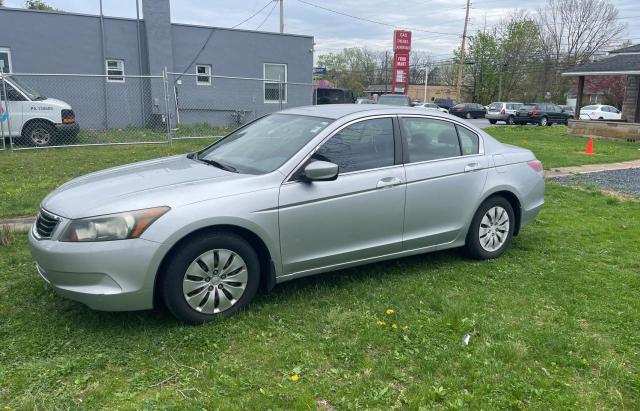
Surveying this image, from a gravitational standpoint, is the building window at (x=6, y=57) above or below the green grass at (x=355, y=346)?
above

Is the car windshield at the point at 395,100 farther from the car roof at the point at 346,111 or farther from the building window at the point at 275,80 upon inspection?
the car roof at the point at 346,111

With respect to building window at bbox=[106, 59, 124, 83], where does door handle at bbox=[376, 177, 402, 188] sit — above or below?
below

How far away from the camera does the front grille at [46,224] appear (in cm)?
353

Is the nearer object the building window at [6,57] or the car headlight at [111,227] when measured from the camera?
the car headlight at [111,227]

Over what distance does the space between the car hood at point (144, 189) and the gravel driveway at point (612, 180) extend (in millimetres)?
7890

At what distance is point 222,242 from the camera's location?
3596mm

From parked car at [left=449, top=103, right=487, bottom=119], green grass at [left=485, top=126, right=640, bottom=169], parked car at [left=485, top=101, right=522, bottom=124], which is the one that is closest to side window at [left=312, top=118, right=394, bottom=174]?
green grass at [left=485, top=126, right=640, bottom=169]

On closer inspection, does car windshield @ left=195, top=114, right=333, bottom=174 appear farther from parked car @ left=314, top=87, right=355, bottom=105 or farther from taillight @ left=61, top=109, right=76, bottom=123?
parked car @ left=314, top=87, right=355, bottom=105

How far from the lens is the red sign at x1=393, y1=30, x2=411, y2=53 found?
35.4 meters

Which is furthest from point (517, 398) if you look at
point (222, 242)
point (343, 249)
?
point (222, 242)

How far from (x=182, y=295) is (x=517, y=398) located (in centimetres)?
221

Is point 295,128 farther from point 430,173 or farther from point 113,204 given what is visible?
point 113,204

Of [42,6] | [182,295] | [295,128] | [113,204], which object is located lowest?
[182,295]

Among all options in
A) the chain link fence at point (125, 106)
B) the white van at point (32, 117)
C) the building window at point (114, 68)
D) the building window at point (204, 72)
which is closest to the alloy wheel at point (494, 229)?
the chain link fence at point (125, 106)
